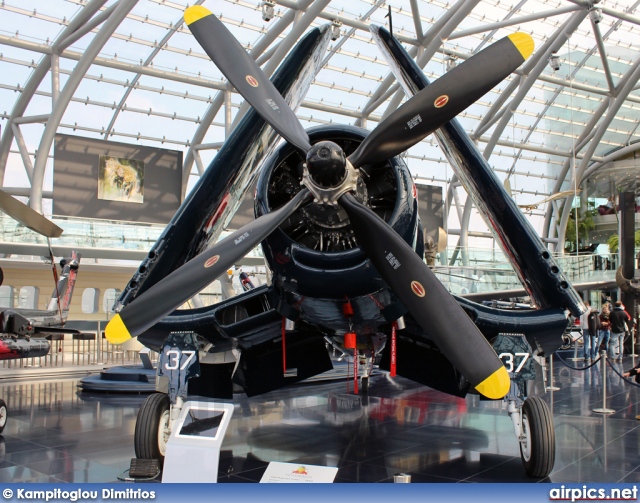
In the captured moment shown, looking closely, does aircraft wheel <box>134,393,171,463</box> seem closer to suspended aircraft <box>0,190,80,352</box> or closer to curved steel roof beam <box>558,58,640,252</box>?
suspended aircraft <box>0,190,80,352</box>

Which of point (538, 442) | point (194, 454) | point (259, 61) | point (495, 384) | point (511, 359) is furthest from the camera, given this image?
point (259, 61)

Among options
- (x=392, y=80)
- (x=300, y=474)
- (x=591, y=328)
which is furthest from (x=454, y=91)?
(x=392, y=80)

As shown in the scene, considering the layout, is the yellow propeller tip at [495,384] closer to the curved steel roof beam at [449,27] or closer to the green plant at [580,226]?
the curved steel roof beam at [449,27]

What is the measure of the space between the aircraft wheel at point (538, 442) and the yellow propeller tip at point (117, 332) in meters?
3.78

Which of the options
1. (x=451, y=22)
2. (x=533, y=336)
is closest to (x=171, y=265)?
(x=533, y=336)

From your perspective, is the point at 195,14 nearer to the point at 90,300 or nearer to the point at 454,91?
the point at 454,91

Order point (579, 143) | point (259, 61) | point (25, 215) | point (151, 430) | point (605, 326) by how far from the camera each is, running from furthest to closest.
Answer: point (579, 143), point (259, 61), point (605, 326), point (25, 215), point (151, 430)

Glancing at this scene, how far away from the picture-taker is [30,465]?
6.43 meters

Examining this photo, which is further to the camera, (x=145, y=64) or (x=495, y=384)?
(x=145, y=64)

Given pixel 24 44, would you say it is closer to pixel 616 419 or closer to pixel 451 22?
pixel 451 22

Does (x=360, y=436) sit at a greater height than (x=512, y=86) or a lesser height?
lesser

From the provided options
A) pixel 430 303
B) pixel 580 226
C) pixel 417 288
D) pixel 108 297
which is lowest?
pixel 108 297

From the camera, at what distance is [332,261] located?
17.2ft

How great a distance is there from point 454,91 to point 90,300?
25847mm
